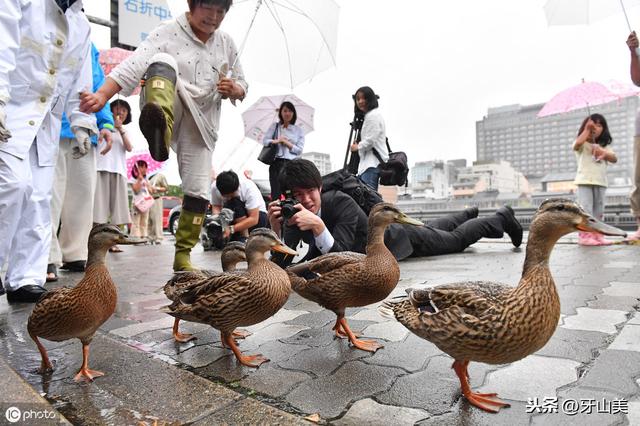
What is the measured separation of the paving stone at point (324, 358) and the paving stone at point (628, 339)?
4.12 feet

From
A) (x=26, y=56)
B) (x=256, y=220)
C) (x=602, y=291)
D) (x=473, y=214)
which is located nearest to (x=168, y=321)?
(x=26, y=56)

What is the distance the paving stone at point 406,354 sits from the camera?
2.02 m

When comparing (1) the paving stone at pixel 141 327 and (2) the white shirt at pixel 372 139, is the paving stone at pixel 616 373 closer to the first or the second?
(1) the paving stone at pixel 141 327

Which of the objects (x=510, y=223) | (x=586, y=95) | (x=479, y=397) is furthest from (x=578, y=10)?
(x=479, y=397)

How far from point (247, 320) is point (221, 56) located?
2.61 metres

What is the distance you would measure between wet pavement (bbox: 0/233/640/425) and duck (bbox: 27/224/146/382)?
11 centimetres

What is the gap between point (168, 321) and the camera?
114 inches

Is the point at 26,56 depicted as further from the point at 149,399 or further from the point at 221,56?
the point at 149,399

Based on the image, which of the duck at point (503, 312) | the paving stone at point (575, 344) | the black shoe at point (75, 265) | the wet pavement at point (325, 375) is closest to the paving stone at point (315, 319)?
the wet pavement at point (325, 375)

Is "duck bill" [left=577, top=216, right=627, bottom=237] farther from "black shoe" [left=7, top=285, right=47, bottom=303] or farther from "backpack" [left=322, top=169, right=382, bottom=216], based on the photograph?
"black shoe" [left=7, top=285, right=47, bottom=303]

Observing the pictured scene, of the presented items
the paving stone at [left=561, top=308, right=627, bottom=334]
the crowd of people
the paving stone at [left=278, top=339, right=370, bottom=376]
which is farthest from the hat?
the paving stone at [left=561, top=308, right=627, bottom=334]

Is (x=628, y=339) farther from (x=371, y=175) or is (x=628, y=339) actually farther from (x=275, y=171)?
(x=275, y=171)

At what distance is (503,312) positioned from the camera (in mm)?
1563

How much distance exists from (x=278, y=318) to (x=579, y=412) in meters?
1.89
